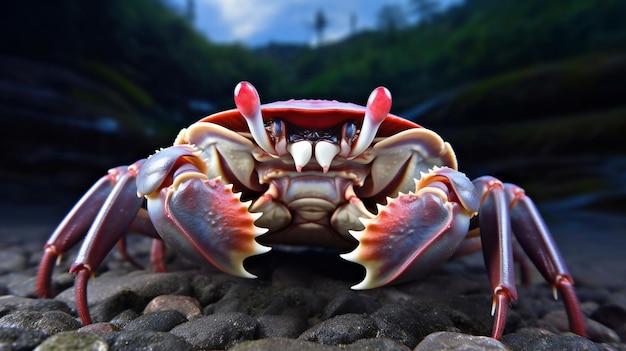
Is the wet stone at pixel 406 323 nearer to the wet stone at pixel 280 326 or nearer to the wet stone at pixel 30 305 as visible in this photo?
the wet stone at pixel 280 326

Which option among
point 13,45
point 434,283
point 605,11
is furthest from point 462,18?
point 434,283

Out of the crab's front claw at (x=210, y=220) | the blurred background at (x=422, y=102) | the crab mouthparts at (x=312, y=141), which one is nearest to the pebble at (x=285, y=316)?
the crab's front claw at (x=210, y=220)

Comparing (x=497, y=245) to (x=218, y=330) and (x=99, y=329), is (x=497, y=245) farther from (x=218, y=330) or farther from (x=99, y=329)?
(x=99, y=329)

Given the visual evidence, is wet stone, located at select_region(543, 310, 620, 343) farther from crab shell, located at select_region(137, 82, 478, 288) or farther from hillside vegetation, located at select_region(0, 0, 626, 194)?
hillside vegetation, located at select_region(0, 0, 626, 194)

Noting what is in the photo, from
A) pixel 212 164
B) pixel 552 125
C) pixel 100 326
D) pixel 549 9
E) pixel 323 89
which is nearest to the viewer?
pixel 100 326

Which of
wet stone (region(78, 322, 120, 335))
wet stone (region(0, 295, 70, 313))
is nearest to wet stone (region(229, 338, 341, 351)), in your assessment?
wet stone (region(78, 322, 120, 335))

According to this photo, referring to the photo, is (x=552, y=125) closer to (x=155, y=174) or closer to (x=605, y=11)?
(x=605, y=11)
